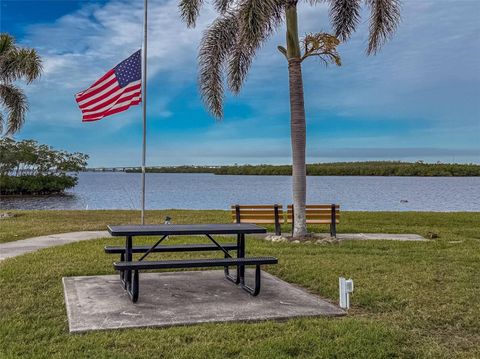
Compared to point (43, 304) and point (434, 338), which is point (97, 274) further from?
point (434, 338)

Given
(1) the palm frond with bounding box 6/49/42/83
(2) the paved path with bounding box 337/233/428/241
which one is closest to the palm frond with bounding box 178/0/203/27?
(2) the paved path with bounding box 337/233/428/241

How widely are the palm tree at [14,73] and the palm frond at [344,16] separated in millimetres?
12530

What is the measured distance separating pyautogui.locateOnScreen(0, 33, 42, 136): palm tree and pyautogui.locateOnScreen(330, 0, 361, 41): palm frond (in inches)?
493

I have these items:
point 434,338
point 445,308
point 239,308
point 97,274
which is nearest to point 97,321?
point 239,308

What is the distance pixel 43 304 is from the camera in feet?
18.2

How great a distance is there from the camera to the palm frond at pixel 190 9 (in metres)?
12.1

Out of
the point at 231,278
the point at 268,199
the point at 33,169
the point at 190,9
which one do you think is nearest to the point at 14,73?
the point at 190,9

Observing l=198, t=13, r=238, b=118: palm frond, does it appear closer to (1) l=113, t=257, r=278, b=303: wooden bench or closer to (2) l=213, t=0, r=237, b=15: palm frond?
(2) l=213, t=0, r=237, b=15: palm frond

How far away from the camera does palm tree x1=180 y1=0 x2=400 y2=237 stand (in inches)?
383

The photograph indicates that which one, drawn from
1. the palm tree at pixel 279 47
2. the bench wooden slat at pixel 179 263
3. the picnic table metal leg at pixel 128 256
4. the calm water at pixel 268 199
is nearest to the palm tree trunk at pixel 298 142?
the palm tree at pixel 279 47

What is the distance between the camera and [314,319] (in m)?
5.12

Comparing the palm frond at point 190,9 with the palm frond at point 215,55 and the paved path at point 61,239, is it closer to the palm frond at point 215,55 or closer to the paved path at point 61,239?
the palm frond at point 215,55

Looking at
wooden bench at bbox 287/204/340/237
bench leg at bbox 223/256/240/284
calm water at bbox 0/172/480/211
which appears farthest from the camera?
calm water at bbox 0/172/480/211

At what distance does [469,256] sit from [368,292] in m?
3.88
